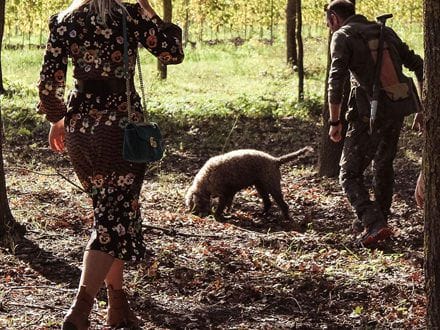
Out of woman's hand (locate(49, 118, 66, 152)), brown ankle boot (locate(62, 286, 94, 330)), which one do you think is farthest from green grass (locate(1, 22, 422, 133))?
brown ankle boot (locate(62, 286, 94, 330))

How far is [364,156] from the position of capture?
7.30 m

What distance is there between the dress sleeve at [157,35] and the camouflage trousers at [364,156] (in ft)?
10.3

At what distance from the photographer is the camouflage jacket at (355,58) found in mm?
7008

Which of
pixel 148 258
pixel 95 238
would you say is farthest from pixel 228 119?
pixel 95 238

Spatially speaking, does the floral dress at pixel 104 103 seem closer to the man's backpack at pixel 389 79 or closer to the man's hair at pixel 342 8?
the man's backpack at pixel 389 79

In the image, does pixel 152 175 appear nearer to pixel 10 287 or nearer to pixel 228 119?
pixel 228 119

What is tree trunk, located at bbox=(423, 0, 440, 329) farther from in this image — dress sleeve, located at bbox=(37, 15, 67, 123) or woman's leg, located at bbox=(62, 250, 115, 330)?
dress sleeve, located at bbox=(37, 15, 67, 123)

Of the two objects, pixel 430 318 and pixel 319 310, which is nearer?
pixel 430 318

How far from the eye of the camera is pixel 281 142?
541 inches

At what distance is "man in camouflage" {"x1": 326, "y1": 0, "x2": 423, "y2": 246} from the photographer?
704 centimetres

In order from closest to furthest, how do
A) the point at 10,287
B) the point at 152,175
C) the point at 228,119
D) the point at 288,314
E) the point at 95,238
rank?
1. the point at 95,238
2. the point at 288,314
3. the point at 10,287
4. the point at 152,175
5. the point at 228,119

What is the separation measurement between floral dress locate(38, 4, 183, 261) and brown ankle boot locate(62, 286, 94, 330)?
11.6 inches

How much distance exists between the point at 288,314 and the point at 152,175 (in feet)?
22.2

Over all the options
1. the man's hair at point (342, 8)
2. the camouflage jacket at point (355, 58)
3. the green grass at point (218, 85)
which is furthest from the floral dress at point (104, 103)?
the green grass at point (218, 85)
